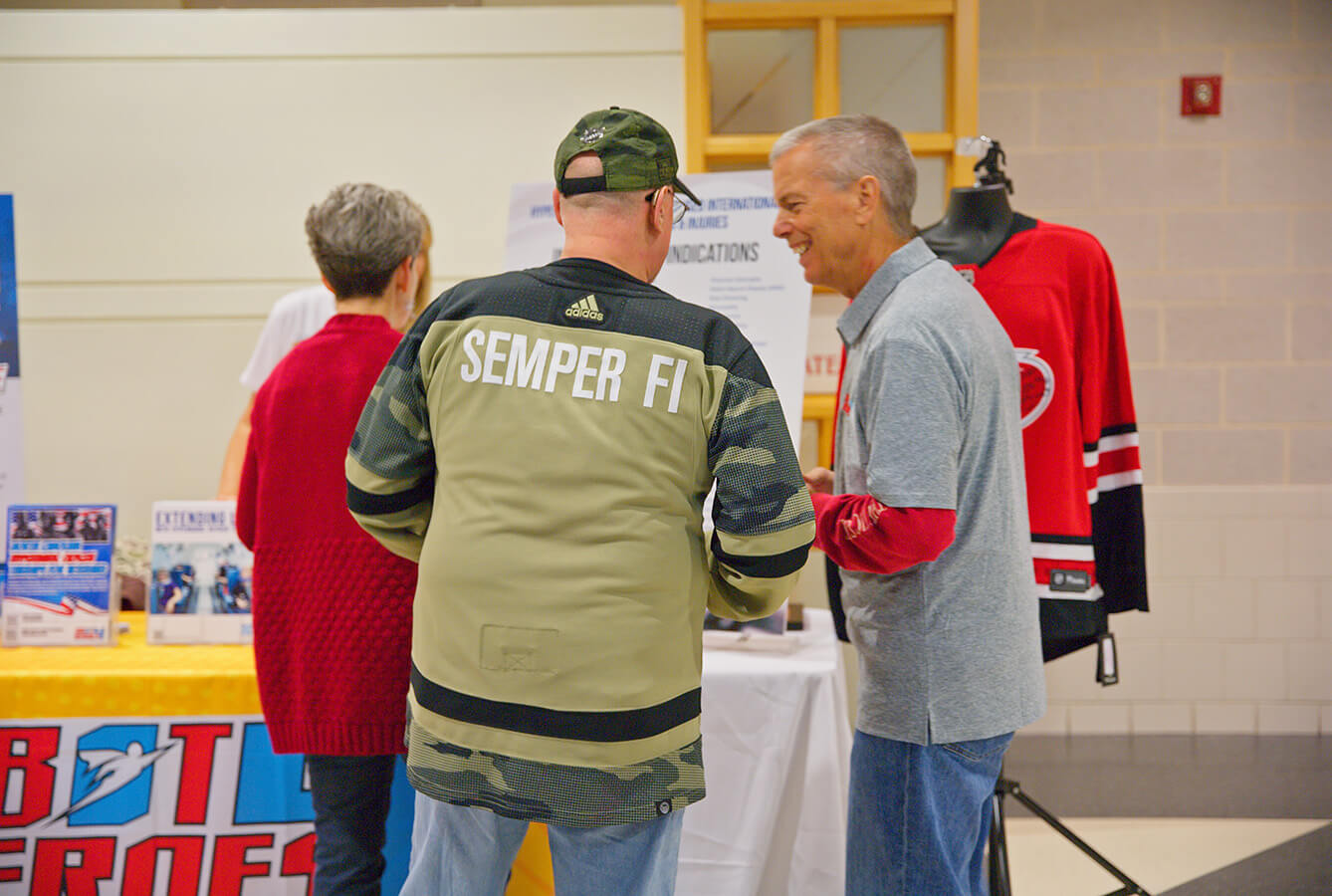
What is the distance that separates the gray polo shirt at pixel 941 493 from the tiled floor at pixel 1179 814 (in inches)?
60.4

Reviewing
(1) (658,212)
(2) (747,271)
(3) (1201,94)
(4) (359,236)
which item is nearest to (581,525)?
(1) (658,212)

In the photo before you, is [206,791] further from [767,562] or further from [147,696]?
[767,562]

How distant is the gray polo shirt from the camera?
4.31 feet

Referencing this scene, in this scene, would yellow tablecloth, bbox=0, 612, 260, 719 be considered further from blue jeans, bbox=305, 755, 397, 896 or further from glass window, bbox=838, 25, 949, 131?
glass window, bbox=838, 25, 949, 131

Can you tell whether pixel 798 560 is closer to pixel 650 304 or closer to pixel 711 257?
pixel 650 304

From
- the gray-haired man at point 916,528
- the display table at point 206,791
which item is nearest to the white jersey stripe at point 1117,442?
the gray-haired man at point 916,528

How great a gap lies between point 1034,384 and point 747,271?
0.83 metres

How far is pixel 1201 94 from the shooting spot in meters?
3.86

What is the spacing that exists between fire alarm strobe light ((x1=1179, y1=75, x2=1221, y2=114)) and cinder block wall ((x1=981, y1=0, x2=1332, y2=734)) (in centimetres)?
4

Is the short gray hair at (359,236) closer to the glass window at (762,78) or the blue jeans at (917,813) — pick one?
the blue jeans at (917,813)

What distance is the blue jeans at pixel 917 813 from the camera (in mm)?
1387

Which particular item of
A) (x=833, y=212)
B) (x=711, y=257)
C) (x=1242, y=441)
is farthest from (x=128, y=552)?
(x=1242, y=441)

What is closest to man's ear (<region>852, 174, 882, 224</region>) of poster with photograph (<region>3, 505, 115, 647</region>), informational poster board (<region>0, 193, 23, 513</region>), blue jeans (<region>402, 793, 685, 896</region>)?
blue jeans (<region>402, 793, 685, 896</region>)

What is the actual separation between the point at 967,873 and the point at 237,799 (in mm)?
1332
